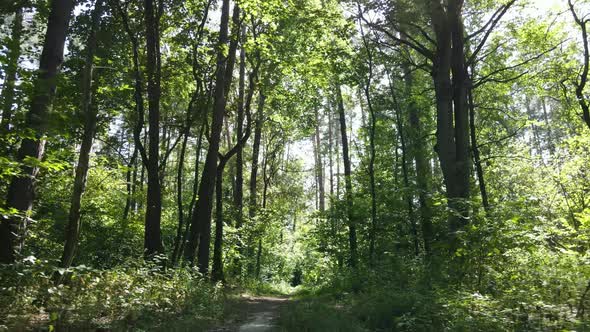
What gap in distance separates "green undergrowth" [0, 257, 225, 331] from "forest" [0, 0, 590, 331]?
0.04 m

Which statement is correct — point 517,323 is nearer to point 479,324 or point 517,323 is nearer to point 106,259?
point 479,324

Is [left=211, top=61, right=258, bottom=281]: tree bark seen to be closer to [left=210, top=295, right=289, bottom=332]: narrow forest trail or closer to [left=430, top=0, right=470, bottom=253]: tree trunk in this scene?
[left=210, top=295, right=289, bottom=332]: narrow forest trail

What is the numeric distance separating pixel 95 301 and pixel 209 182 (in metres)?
8.48

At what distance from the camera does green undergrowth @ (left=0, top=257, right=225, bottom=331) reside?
19.6ft

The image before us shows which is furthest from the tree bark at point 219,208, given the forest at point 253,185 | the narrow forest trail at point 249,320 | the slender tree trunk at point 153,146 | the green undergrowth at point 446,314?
the green undergrowth at point 446,314

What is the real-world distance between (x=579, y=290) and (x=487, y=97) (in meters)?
18.3

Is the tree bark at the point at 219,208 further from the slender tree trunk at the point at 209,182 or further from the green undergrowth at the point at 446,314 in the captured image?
the green undergrowth at the point at 446,314

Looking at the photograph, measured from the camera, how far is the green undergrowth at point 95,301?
5.98 metres

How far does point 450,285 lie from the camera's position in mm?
8250

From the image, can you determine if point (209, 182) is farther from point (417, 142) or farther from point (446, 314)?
point (417, 142)

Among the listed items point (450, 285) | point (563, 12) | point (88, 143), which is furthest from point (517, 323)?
point (563, 12)

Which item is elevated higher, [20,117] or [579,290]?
[20,117]

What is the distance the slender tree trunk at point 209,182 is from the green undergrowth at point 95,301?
4.86 metres

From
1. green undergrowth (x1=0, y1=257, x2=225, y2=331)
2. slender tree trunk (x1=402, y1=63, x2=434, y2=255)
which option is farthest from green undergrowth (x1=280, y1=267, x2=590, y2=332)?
slender tree trunk (x1=402, y1=63, x2=434, y2=255)
